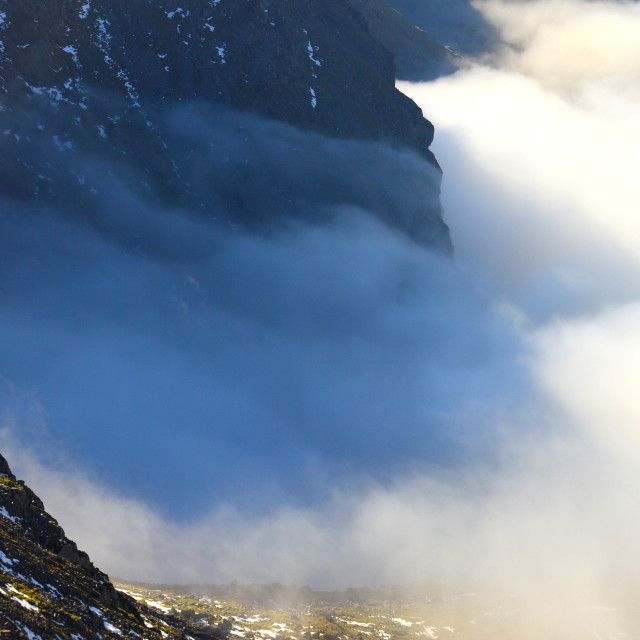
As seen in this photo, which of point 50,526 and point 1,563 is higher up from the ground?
point 50,526

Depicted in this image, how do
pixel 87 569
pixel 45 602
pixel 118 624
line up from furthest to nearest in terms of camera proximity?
pixel 87 569 < pixel 118 624 < pixel 45 602

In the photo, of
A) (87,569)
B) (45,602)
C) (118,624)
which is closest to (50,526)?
(87,569)

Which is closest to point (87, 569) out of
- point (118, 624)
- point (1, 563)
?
point (118, 624)

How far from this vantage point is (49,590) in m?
136

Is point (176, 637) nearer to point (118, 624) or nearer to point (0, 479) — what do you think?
point (118, 624)

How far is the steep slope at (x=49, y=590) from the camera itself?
116625 mm

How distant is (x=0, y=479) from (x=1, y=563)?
128 ft

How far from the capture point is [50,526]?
6678 inches

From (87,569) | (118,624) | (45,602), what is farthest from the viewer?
(87,569)

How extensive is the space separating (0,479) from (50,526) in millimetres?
12493

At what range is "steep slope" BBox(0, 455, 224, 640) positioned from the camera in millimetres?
116625

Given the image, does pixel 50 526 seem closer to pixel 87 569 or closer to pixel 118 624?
pixel 87 569

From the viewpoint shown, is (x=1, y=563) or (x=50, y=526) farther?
(x=50, y=526)

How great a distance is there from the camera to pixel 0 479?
16725cm
